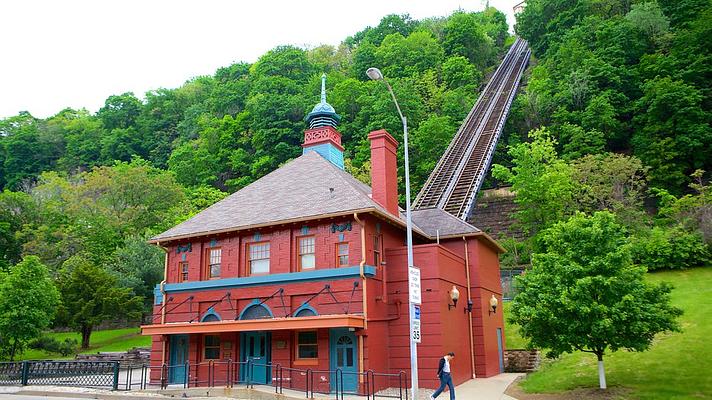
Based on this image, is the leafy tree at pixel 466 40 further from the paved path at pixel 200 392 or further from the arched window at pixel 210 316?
the paved path at pixel 200 392

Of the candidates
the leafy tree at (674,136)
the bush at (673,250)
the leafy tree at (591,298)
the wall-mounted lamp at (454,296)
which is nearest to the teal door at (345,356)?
the wall-mounted lamp at (454,296)

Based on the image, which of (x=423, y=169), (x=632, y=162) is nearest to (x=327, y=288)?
(x=632, y=162)

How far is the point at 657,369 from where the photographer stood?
2002cm

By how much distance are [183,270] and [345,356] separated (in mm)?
9366

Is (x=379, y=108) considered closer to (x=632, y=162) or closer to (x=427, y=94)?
(x=427, y=94)

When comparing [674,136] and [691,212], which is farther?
[674,136]

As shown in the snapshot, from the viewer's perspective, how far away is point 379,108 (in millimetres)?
62562

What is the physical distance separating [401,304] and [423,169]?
3650 cm

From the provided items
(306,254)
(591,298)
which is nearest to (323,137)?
(306,254)

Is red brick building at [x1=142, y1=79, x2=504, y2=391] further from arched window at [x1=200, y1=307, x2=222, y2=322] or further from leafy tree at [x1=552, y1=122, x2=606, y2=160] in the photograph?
leafy tree at [x1=552, y1=122, x2=606, y2=160]

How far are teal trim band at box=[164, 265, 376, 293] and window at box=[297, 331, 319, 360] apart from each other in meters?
A: 2.14

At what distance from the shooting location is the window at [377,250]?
22131 mm

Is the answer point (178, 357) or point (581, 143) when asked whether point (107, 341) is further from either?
point (581, 143)

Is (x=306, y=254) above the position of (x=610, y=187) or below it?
below
